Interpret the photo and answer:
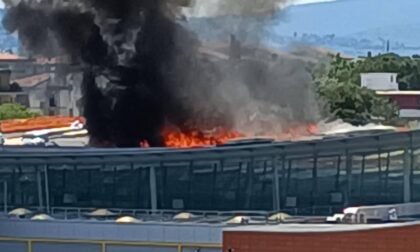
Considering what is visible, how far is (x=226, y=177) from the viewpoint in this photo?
39469 mm

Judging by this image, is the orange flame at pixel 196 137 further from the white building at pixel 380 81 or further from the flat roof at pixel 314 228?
the white building at pixel 380 81

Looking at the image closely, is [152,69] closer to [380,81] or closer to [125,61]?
[125,61]

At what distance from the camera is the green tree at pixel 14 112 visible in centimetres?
9144

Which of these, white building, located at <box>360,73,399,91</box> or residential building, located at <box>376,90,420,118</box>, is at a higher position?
white building, located at <box>360,73,399,91</box>

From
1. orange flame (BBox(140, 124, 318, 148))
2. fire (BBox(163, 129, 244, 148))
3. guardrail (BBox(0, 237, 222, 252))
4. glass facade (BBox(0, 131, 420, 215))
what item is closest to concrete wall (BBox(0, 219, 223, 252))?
guardrail (BBox(0, 237, 222, 252))

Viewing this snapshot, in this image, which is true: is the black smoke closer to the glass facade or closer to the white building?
the glass facade

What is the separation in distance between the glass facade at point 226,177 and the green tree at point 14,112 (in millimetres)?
49471

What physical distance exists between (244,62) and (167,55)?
4346mm

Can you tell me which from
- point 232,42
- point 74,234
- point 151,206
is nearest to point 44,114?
point 232,42

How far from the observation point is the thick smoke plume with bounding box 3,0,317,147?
49906 millimetres

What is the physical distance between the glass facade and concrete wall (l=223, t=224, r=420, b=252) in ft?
30.6

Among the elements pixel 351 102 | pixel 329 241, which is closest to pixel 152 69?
pixel 329 241

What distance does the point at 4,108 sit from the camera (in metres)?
93.7

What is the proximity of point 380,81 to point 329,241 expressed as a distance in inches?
3044
